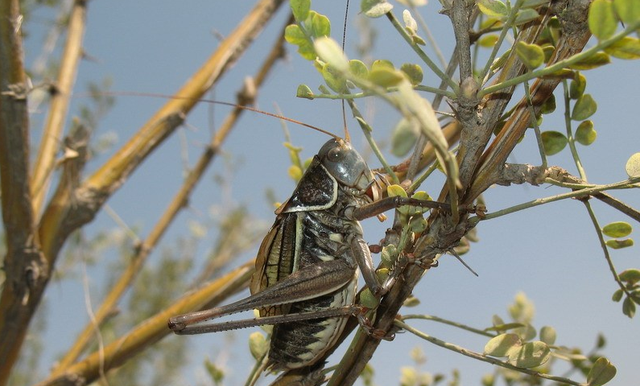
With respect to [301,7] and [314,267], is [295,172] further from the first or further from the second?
[301,7]

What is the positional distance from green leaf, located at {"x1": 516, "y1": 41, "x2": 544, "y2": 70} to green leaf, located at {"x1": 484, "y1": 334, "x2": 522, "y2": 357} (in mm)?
387

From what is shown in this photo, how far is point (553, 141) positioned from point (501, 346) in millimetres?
296

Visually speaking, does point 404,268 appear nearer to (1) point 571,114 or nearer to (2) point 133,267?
(1) point 571,114

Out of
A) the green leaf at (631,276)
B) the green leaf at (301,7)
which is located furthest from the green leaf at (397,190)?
the green leaf at (631,276)

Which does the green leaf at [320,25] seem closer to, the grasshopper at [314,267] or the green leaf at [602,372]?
the grasshopper at [314,267]

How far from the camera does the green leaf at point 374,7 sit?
1.97 feet

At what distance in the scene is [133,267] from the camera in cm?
174

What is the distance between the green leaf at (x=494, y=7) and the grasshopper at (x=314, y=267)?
0.92 ft

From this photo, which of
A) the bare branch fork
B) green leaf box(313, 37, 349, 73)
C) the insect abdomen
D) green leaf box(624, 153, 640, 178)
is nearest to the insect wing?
the insect abdomen

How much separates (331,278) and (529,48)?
708mm

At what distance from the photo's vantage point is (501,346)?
2.47ft

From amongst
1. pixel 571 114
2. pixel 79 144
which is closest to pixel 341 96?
pixel 571 114

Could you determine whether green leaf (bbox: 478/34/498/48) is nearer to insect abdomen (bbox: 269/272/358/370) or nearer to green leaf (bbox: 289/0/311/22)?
green leaf (bbox: 289/0/311/22)

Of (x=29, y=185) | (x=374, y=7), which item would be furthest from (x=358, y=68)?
(x=29, y=185)
